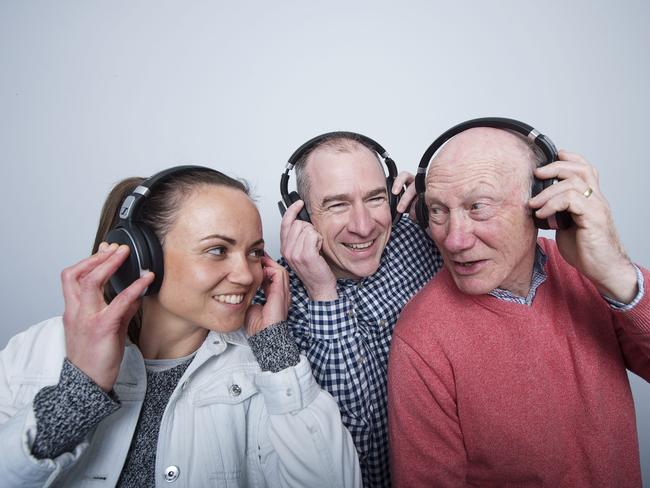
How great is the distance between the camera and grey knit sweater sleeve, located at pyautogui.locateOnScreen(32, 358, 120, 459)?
2.68ft

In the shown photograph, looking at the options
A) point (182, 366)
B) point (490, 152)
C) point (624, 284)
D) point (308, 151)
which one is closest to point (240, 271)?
point (182, 366)

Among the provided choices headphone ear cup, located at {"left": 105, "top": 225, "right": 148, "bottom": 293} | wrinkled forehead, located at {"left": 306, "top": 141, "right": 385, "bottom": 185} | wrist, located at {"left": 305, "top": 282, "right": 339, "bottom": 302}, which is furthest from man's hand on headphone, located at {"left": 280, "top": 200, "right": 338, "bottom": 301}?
headphone ear cup, located at {"left": 105, "top": 225, "right": 148, "bottom": 293}

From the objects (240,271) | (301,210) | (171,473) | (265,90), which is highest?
(265,90)

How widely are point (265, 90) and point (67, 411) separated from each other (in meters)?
1.63

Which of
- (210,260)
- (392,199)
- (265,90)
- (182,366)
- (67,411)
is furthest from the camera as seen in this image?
(265,90)

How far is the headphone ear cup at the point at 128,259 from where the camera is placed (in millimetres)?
962

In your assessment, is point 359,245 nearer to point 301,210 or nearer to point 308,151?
point 301,210

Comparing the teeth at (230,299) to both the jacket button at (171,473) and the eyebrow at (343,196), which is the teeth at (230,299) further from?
the eyebrow at (343,196)

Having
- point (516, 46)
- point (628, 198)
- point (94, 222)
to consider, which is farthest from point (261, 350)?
point (628, 198)

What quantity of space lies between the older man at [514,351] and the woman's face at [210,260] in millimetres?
572

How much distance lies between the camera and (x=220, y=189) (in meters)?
1.14

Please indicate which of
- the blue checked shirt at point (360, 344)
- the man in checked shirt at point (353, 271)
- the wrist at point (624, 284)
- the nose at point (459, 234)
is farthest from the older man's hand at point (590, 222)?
the blue checked shirt at point (360, 344)

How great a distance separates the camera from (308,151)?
161 cm

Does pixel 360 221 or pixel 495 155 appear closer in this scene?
pixel 495 155
